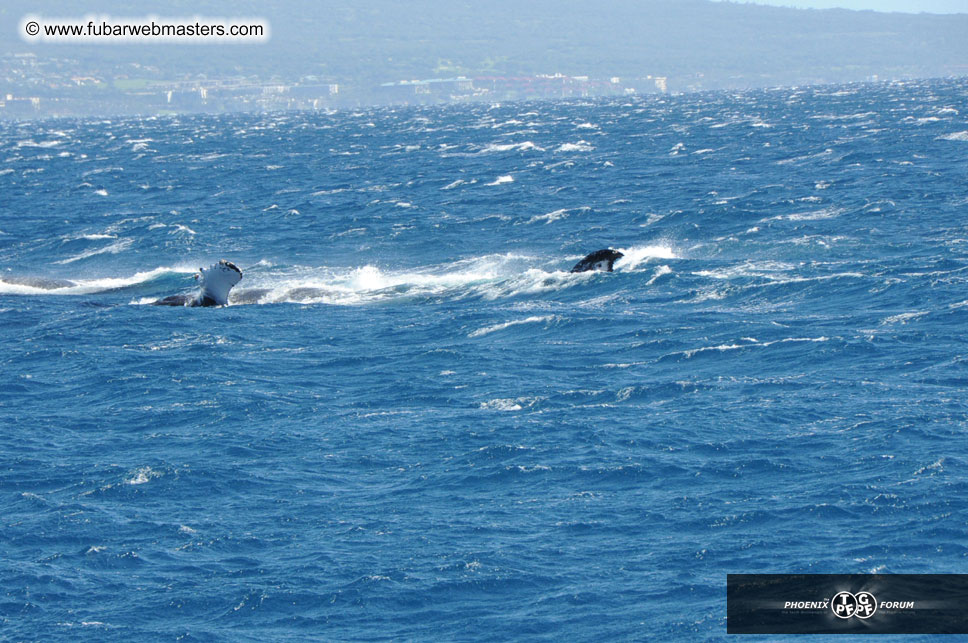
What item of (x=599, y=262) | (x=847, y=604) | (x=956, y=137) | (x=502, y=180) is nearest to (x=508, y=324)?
(x=599, y=262)

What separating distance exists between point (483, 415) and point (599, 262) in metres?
23.2

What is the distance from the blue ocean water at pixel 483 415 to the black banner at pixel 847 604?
566 millimetres

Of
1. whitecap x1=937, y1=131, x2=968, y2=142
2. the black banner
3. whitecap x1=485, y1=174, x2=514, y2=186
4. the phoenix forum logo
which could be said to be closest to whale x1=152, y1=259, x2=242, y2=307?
the black banner

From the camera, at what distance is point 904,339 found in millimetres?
42531

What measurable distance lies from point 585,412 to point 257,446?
9.96 m

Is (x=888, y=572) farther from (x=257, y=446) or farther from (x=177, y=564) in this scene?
(x=257, y=446)

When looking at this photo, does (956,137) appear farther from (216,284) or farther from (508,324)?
(216,284)

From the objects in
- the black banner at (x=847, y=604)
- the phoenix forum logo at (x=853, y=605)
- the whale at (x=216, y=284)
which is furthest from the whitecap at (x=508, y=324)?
the phoenix forum logo at (x=853, y=605)

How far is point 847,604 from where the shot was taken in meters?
24.1

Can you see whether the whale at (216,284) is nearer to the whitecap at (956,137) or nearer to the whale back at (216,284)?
the whale back at (216,284)

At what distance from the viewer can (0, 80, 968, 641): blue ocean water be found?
25797mm

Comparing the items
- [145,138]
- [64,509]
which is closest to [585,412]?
[64,509]

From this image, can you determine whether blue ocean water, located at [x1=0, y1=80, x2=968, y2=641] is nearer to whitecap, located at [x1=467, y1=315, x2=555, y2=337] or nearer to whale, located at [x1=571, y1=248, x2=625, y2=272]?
whitecap, located at [x1=467, y1=315, x2=555, y2=337]

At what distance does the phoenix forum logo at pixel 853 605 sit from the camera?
23.9m
